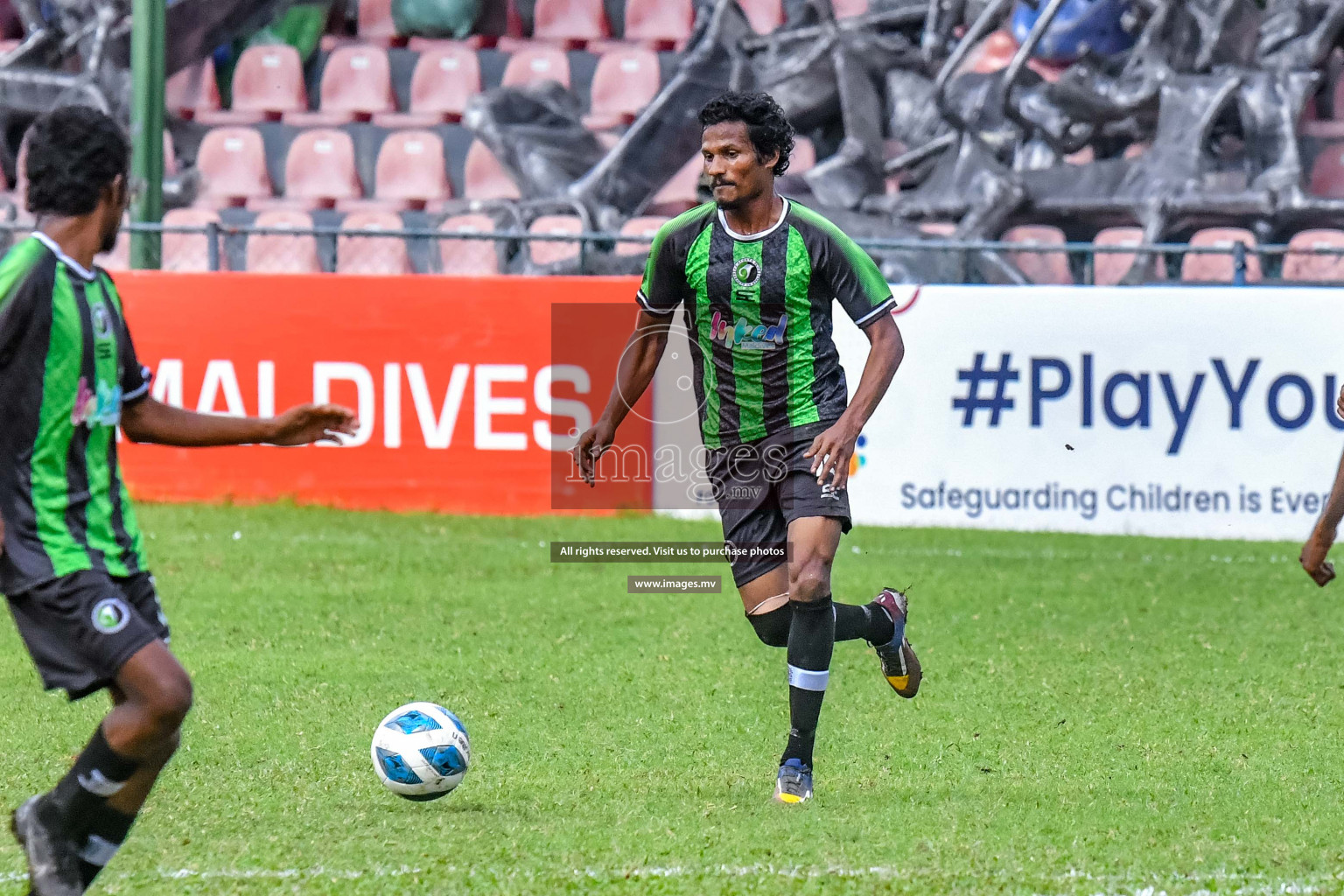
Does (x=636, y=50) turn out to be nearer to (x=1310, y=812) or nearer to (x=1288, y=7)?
(x=1288, y=7)

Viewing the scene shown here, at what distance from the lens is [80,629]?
384 cm

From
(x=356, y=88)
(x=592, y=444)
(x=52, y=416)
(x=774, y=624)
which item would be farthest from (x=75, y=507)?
(x=356, y=88)

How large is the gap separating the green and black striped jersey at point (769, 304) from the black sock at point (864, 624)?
812 mm

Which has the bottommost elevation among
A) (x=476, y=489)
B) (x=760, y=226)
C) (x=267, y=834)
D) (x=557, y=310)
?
(x=476, y=489)

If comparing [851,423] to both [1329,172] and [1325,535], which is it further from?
[1329,172]

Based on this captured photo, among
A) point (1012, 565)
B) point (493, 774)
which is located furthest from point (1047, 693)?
point (1012, 565)

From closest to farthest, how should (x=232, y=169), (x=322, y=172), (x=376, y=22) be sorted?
(x=322, y=172) < (x=232, y=169) < (x=376, y=22)

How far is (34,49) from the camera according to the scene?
1944 cm

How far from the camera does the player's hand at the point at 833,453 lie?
526cm

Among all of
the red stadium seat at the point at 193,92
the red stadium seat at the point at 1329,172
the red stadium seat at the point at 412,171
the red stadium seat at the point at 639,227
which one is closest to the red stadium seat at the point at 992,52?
the red stadium seat at the point at 1329,172

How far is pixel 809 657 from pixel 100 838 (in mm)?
2310

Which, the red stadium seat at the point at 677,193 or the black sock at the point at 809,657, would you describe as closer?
the black sock at the point at 809,657

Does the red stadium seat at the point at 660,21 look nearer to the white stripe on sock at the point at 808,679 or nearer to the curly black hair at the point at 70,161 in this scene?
the white stripe on sock at the point at 808,679

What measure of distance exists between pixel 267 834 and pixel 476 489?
7.19 meters
